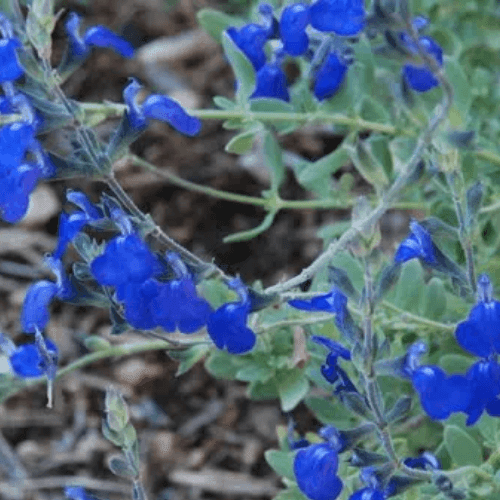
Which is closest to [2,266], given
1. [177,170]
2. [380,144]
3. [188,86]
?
[177,170]

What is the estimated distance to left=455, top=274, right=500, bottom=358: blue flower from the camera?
1.95m

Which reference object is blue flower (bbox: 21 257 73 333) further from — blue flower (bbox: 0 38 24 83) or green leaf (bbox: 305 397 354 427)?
green leaf (bbox: 305 397 354 427)

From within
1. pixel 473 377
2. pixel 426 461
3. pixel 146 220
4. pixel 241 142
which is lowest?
pixel 426 461

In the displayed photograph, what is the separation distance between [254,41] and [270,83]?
3.8 inches

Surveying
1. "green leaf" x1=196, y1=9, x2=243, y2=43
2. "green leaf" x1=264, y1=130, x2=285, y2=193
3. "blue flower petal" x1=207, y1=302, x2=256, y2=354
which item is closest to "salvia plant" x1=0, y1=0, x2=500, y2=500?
"blue flower petal" x1=207, y1=302, x2=256, y2=354

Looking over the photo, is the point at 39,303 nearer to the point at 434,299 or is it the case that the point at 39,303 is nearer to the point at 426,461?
the point at 426,461

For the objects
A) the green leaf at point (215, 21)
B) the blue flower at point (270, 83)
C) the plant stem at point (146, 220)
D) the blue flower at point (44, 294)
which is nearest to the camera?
the plant stem at point (146, 220)

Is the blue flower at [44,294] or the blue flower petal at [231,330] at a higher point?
the blue flower petal at [231,330]

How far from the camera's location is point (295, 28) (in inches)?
88.0

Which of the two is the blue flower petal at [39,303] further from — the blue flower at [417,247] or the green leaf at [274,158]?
the green leaf at [274,158]

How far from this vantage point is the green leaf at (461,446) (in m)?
2.32

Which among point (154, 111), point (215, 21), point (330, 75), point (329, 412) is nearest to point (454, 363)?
point (329, 412)

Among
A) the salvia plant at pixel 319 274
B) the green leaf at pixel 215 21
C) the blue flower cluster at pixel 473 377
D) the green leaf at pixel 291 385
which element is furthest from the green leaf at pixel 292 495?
the green leaf at pixel 215 21

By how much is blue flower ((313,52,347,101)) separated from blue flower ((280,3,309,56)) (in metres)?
0.18
